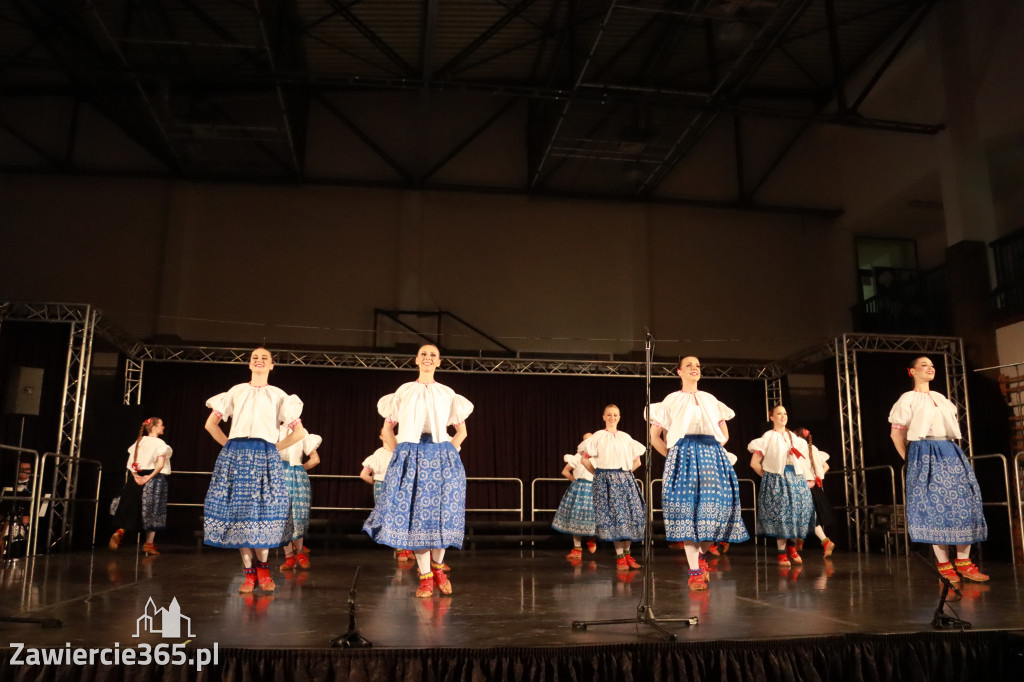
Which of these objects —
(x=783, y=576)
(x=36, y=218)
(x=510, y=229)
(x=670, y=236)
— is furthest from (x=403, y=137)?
(x=783, y=576)

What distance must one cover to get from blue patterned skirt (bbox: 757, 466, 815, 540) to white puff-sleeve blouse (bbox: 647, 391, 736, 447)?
3.31 metres

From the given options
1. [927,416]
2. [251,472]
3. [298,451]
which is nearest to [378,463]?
[298,451]

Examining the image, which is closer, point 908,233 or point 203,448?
point 203,448

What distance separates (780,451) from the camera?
812 centimetres

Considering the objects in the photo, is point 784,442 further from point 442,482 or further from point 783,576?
point 442,482

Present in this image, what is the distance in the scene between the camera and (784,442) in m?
8.12

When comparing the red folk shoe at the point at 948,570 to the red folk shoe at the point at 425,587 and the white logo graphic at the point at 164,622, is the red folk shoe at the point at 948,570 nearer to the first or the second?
the red folk shoe at the point at 425,587

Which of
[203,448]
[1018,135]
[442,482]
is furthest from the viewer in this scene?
[203,448]

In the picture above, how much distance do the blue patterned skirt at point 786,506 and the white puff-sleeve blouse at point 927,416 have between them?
250 centimetres

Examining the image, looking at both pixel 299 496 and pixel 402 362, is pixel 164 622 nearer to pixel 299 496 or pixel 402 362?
pixel 299 496

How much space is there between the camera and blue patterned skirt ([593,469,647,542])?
737cm

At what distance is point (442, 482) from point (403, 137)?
10308 millimetres

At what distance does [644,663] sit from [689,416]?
2.12 m

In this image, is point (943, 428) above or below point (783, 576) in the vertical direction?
above
